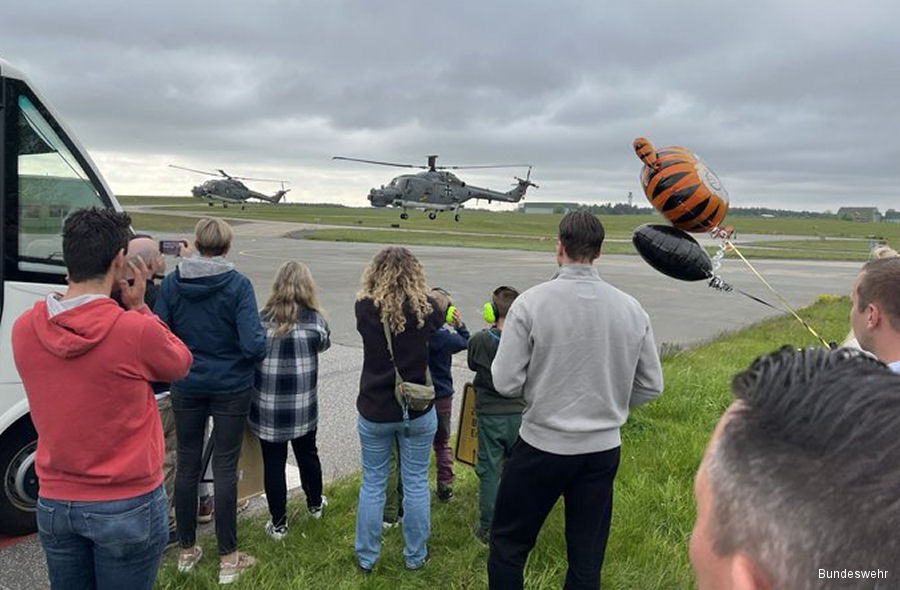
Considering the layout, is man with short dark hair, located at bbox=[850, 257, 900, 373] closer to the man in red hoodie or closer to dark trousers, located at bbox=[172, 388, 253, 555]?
the man in red hoodie

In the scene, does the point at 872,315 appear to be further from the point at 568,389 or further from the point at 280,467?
the point at 280,467

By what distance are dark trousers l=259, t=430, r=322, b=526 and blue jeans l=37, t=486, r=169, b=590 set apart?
1.46 m

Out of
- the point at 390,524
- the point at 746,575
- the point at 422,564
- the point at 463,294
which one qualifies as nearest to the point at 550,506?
the point at 422,564

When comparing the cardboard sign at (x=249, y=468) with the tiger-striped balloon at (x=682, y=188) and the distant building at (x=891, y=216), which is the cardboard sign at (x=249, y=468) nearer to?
the tiger-striped balloon at (x=682, y=188)

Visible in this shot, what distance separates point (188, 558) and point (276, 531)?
562mm

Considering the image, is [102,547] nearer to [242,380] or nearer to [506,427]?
[242,380]

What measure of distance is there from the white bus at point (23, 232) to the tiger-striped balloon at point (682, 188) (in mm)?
4095

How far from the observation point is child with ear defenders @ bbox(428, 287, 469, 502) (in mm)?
3828

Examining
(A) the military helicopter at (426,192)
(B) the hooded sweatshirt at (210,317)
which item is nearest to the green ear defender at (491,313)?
(B) the hooded sweatshirt at (210,317)

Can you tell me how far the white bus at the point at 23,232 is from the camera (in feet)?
12.1

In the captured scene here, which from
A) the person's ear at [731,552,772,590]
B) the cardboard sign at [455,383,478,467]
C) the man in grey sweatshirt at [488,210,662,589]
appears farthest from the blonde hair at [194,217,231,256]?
the person's ear at [731,552,772,590]

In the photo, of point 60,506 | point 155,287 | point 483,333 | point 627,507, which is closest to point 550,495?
point 483,333

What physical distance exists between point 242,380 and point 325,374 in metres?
4.41

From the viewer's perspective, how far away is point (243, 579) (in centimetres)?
343
